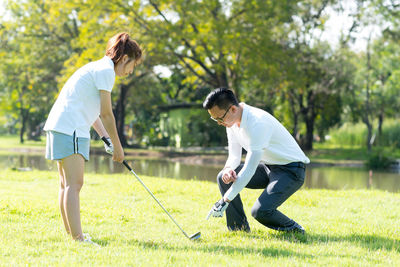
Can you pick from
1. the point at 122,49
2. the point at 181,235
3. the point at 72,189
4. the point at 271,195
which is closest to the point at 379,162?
the point at 271,195

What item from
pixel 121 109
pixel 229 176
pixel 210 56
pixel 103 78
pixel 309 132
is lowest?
pixel 229 176

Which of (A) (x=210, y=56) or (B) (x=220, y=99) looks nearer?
(B) (x=220, y=99)

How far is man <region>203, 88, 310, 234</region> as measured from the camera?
14.2 ft

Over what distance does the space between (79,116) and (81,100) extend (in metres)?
0.14

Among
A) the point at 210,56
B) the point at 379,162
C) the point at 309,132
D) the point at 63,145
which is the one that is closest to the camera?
the point at 63,145

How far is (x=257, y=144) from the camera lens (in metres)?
4.32

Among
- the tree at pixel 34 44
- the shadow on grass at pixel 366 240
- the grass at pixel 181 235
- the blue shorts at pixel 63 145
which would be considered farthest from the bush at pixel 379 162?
the blue shorts at pixel 63 145

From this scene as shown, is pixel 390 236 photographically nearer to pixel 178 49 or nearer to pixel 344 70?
pixel 178 49

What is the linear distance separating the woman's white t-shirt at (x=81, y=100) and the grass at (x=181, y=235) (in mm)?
1035

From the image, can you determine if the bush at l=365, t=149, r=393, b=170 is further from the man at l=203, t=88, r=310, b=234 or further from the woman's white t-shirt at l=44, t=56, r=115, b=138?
the woman's white t-shirt at l=44, t=56, r=115, b=138

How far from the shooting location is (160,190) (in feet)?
27.2

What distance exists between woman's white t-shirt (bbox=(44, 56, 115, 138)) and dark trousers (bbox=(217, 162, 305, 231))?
5.16 feet

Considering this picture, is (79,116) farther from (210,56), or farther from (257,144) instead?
(210,56)

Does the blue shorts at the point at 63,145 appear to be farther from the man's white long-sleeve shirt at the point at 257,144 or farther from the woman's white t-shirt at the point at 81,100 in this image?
the man's white long-sleeve shirt at the point at 257,144
